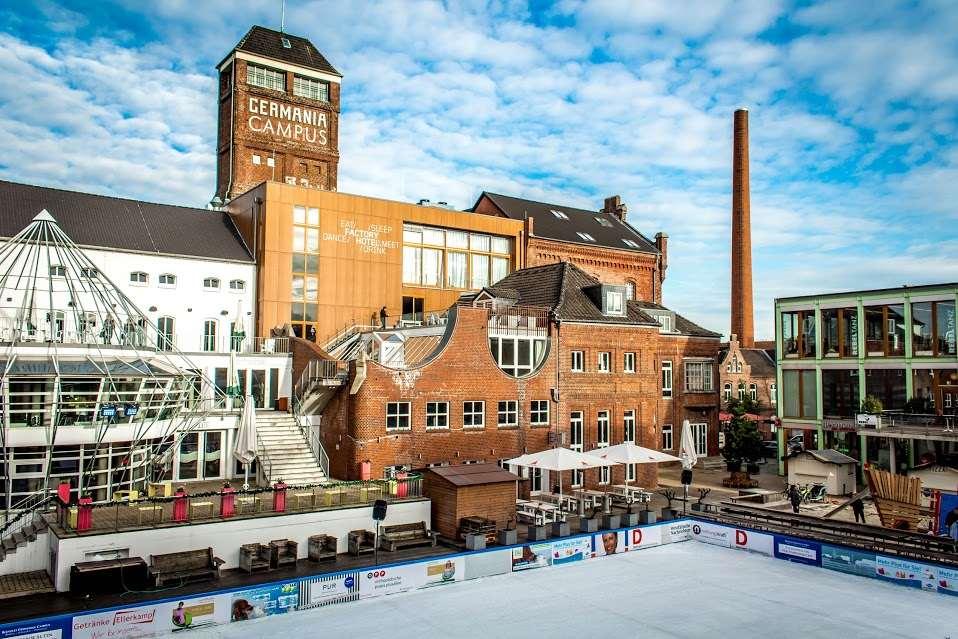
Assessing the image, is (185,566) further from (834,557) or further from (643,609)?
(834,557)

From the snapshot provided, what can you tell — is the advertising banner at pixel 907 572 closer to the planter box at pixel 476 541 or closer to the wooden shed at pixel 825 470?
the planter box at pixel 476 541

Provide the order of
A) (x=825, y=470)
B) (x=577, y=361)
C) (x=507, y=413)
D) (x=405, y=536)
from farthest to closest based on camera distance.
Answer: (x=577, y=361) < (x=825, y=470) < (x=507, y=413) < (x=405, y=536)

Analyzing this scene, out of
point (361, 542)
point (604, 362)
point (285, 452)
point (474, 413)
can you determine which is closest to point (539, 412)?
point (474, 413)

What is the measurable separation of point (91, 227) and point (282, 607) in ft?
81.7

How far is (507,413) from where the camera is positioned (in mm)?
31188

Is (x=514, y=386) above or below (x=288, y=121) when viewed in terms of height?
below

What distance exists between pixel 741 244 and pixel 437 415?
42131 millimetres

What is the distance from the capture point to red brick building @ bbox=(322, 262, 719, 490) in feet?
90.5

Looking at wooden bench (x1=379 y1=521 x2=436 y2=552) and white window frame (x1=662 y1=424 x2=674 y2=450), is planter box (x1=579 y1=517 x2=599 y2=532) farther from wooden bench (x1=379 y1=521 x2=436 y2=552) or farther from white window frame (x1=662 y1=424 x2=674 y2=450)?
white window frame (x1=662 y1=424 x2=674 y2=450)

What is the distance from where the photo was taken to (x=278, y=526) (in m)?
20.9

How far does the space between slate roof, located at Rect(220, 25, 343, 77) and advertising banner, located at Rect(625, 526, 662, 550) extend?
41.0 meters

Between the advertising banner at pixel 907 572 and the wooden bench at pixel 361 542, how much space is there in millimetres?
14157

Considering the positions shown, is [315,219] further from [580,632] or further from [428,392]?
[580,632]

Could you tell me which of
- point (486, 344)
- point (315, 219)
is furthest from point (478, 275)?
point (486, 344)
